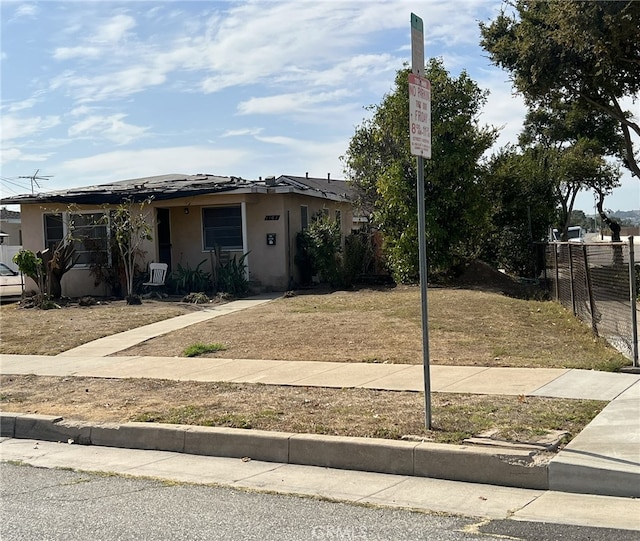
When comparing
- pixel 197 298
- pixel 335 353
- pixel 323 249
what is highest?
pixel 323 249

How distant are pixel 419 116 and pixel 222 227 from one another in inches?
625

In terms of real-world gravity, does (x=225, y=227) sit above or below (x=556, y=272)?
above

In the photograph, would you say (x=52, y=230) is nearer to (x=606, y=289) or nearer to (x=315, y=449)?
(x=606, y=289)

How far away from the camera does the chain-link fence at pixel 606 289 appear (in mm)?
9586

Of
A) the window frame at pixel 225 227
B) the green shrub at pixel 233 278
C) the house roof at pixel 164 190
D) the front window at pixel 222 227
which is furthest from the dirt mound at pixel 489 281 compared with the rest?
the front window at pixel 222 227

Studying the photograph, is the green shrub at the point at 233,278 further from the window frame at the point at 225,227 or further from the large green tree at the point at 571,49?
the large green tree at the point at 571,49

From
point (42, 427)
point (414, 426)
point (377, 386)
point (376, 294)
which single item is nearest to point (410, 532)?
point (414, 426)

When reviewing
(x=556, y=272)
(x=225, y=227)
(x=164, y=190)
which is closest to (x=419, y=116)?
(x=556, y=272)

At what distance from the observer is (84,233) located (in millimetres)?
22688

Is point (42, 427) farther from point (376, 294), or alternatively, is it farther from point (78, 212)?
point (78, 212)

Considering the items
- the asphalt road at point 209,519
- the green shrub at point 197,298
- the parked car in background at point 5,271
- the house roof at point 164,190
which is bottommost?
the asphalt road at point 209,519

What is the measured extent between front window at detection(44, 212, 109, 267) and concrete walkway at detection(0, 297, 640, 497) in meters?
8.14

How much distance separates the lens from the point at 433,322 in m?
12.9

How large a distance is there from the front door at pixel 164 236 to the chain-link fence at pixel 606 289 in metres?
12.7
